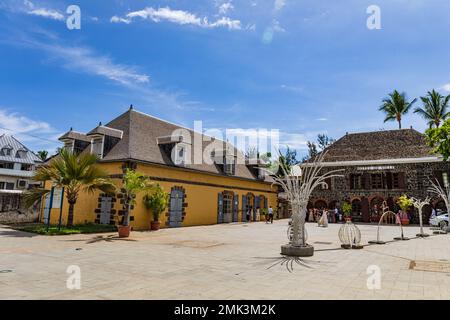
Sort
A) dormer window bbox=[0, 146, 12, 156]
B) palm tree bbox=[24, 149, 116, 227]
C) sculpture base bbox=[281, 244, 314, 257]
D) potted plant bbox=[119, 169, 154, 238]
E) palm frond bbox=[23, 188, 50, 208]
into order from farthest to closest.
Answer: dormer window bbox=[0, 146, 12, 156] < palm frond bbox=[23, 188, 50, 208] < palm tree bbox=[24, 149, 116, 227] < potted plant bbox=[119, 169, 154, 238] < sculpture base bbox=[281, 244, 314, 257]

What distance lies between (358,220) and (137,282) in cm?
2839

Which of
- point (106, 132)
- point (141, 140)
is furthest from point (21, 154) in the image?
point (141, 140)

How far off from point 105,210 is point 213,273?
40.5 ft

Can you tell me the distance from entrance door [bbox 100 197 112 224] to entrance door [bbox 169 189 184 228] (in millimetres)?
3638

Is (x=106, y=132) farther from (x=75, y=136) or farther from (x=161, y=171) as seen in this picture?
(x=161, y=171)

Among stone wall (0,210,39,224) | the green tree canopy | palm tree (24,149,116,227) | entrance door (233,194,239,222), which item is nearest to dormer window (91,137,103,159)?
palm tree (24,149,116,227)

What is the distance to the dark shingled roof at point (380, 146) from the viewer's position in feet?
95.7

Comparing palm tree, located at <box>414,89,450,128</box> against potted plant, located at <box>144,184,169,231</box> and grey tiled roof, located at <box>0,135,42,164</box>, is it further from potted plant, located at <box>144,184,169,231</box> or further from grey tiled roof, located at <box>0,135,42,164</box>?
grey tiled roof, located at <box>0,135,42,164</box>

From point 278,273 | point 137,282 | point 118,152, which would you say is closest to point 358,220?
point 118,152

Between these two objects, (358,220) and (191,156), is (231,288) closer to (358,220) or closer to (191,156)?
(191,156)

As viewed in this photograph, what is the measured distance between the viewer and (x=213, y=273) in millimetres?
6570

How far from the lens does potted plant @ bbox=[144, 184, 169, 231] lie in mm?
16953

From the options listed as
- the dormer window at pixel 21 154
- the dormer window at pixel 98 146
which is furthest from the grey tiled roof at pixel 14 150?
the dormer window at pixel 98 146
